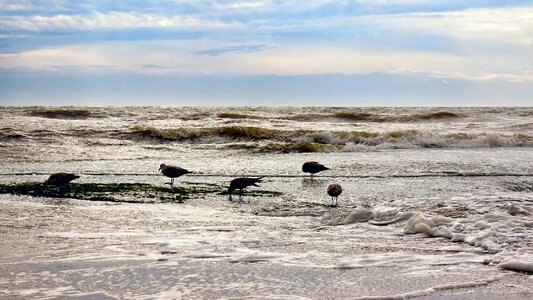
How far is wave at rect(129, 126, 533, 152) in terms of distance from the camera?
81.4 feet

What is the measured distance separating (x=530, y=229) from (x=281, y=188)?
619cm

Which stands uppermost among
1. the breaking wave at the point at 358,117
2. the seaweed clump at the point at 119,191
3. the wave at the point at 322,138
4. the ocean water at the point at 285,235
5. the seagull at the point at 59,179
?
the breaking wave at the point at 358,117

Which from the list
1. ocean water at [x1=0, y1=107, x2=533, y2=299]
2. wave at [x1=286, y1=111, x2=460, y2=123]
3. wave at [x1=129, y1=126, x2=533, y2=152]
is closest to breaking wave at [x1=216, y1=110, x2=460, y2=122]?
wave at [x1=286, y1=111, x2=460, y2=123]

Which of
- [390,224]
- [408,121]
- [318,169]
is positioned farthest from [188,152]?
[408,121]

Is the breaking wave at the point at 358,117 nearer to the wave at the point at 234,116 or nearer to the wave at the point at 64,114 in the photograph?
the wave at the point at 234,116

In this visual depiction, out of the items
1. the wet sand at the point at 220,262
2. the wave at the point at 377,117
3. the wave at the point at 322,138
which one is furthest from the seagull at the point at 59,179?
the wave at the point at 377,117

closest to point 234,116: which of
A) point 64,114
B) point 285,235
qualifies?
point 64,114

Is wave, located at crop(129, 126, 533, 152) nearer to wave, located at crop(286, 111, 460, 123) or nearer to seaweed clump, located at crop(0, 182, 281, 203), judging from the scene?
seaweed clump, located at crop(0, 182, 281, 203)

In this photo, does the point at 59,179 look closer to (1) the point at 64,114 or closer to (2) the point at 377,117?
(1) the point at 64,114

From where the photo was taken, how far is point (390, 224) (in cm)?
911

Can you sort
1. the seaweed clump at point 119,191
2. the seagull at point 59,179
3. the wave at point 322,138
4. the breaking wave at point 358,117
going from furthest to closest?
the breaking wave at point 358,117 → the wave at point 322,138 → the seagull at point 59,179 → the seaweed clump at point 119,191

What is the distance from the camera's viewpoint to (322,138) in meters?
29.3

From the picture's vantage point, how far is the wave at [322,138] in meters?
24.8

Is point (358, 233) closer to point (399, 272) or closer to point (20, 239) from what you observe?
point (399, 272)
